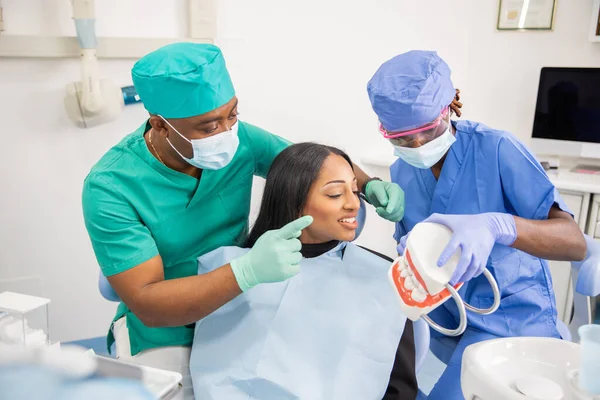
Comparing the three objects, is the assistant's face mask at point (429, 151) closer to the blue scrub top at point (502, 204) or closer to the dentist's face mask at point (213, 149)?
the blue scrub top at point (502, 204)

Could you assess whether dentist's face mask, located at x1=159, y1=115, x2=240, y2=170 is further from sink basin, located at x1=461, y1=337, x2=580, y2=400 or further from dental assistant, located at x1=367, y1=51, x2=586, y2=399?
sink basin, located at x1=461, y1=337, x2=580, y2=400

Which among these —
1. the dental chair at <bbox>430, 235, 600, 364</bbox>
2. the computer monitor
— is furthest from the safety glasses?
the computer monitor

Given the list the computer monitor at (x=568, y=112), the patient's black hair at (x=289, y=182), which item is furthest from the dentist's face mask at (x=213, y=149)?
the computer monitor at (x=568, y=112)

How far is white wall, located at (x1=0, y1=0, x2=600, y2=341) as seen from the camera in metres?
2.22

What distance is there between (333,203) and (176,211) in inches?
16.0

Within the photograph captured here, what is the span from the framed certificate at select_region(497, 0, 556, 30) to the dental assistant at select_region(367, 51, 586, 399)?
175 centimetres

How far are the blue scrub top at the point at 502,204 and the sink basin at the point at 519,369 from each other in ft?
1.59

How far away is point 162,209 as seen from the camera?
4.61 ft

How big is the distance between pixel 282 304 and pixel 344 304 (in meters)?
0.15

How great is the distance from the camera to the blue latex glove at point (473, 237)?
1.04 m

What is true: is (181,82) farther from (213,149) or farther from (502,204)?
(502,204)

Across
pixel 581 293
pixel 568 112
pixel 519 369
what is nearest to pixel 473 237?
pixel 519 369

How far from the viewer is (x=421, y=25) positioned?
3.00 metres

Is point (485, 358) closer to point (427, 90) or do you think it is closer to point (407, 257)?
point (407, 257)
